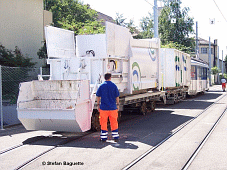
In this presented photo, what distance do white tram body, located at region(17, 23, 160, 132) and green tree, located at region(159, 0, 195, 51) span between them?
3974cm

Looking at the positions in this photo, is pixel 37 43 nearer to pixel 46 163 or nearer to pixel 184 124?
pixel 184 124

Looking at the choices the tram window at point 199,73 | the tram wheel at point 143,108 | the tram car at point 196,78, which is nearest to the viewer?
the tram wheel at point 143,108

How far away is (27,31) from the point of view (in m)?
23.2

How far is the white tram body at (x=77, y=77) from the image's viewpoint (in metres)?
9.47

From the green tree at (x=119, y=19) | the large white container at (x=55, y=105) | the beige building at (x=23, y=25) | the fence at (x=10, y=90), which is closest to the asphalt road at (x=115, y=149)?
the large white container at (x=55, y=105)

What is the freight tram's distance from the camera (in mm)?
9516

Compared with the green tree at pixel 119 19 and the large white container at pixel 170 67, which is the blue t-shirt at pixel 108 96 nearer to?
the large white container at pixel 170 67

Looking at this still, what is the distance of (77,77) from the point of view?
11.4m

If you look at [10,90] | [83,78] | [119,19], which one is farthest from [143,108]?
[119,19]

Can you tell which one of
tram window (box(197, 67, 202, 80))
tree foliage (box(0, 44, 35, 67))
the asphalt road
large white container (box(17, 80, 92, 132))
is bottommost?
the asphalt road

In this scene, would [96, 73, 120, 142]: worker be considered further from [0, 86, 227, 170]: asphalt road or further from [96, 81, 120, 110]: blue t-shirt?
[0, 86, 227, 170]: asphalt road

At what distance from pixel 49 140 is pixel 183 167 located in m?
4.18

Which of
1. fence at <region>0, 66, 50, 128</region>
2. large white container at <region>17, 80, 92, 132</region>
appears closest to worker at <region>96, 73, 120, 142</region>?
large white container at <region>17, 80, 92, 132</region>

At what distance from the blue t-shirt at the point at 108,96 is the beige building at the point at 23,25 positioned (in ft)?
43.2
